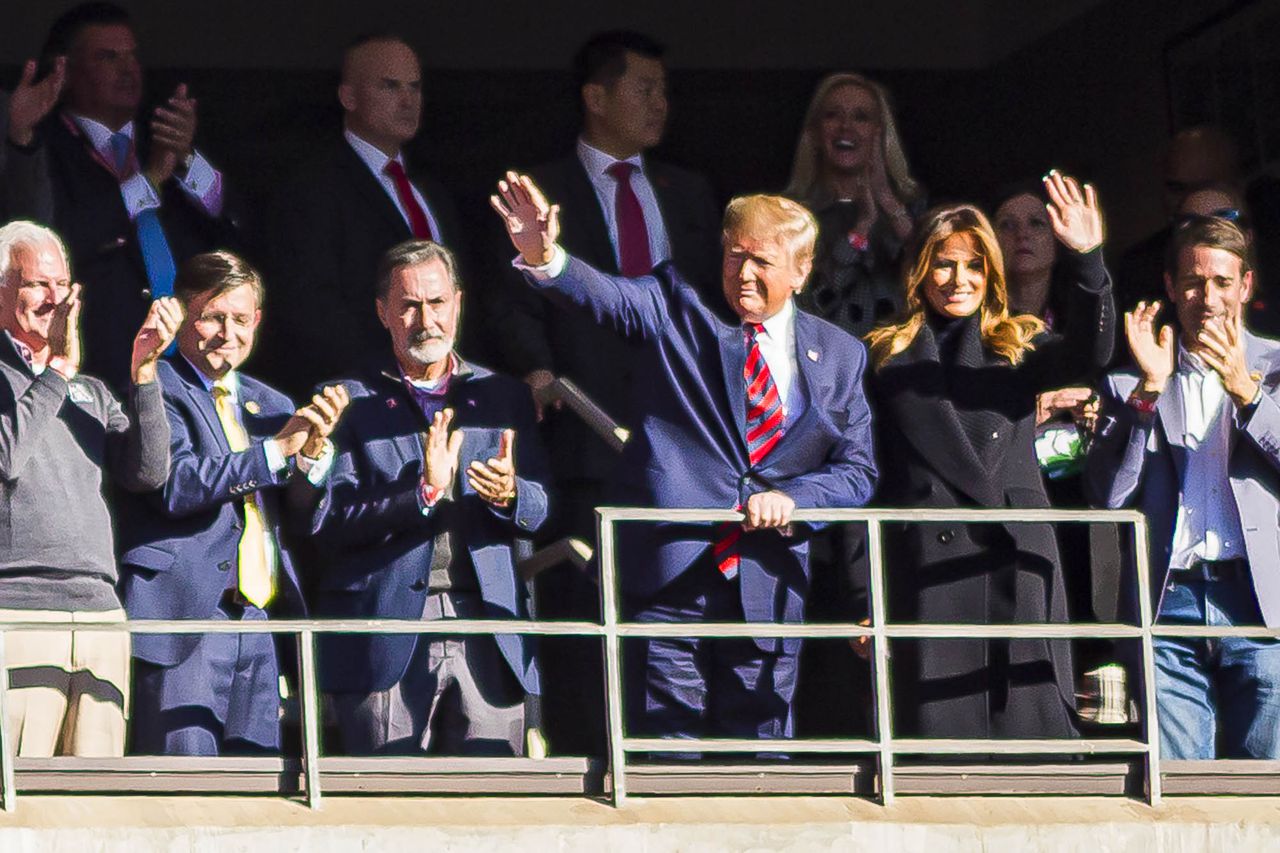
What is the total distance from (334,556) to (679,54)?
3.14 meters

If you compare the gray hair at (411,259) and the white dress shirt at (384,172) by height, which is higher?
the white dress shirt at (384,172)

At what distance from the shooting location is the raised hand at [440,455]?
751 centimetres

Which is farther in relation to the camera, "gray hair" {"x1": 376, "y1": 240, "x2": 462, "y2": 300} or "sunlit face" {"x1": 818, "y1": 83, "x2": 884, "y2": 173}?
"sunlit face" {"x1": 818, "y1": 83, "x2": 884, "y2": 173}

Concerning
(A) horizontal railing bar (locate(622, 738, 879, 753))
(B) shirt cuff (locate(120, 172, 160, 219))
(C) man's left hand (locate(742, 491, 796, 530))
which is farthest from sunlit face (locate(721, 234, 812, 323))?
(B) shirt cuff (locate(120, 172, 160, 219))

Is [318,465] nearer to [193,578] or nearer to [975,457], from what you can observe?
[193,578]

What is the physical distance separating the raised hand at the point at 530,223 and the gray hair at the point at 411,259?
0.51 m

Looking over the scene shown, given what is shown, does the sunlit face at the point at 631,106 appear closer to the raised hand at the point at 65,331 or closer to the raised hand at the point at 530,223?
the raised hand at the point at 530,223

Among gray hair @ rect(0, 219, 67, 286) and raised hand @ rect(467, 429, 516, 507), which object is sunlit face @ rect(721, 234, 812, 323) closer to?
raised hand @ rect(467, 429, 516, 507)

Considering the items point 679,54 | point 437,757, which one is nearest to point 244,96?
point 679,54

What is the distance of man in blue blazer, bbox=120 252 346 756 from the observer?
24.6 ft

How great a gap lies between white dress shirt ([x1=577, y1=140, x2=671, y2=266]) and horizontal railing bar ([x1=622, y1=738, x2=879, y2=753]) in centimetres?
168

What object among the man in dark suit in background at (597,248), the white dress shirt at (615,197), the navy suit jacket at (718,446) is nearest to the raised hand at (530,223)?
the navy suit jacket at (718,446)

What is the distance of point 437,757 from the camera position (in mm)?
7410

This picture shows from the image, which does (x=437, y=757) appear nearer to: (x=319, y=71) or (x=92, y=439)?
(x=92, y=439)
